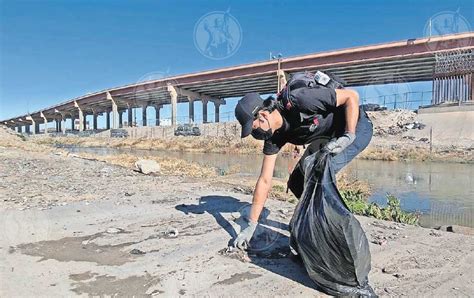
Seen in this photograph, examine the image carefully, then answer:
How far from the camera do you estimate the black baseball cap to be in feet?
8.87

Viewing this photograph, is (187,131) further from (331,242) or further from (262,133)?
(331,242)

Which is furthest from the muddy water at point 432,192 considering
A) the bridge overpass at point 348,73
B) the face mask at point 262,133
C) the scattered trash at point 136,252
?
the bridge overpass at point 348,73

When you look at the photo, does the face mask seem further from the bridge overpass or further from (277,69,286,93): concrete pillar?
(277,69,286,93): concrete pillar

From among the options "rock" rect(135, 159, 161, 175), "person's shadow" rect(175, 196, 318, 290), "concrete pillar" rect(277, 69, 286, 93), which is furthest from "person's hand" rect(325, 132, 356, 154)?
"concrete pillar" rect(277, 69, 286, 93)

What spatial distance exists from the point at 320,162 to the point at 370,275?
93 centimetres

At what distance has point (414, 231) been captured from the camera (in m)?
3.93

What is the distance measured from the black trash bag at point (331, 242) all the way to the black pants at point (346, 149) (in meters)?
0.51

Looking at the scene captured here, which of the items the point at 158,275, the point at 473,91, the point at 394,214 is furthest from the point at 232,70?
the point at 158,275

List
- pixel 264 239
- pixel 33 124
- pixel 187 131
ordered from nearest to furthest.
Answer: pixel 264 239 → pixel 187 131 → pixel 33 124

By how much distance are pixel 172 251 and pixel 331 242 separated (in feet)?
4.78

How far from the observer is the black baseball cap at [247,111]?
2.71 metres

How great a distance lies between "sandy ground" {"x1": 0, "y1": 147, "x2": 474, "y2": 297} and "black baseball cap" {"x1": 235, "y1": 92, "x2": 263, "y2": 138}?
1090 millimetres

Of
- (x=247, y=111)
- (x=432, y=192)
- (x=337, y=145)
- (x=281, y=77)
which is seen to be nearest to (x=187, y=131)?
(x=281, y=77)

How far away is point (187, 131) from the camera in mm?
34938
